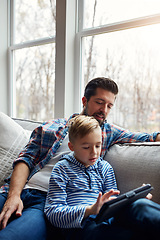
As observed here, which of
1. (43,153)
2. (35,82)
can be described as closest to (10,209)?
(43,153)

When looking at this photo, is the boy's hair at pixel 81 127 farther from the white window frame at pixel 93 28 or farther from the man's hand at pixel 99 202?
the white window frame at pixel 93 28

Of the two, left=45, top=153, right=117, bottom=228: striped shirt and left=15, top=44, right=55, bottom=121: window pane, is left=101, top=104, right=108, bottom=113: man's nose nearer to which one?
left=45, top=153, right=117, bottom=228: striped shirt

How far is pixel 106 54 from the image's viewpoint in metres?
2.12

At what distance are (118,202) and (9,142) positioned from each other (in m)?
1.07

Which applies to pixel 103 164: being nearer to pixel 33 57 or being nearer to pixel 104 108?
pixel 104 108

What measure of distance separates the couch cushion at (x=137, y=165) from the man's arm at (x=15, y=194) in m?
0.51

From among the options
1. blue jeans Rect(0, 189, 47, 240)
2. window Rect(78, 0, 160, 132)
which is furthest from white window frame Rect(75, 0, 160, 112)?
blue jeans Rect(0, 189, 47, 240)

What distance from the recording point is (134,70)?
193 centimetres

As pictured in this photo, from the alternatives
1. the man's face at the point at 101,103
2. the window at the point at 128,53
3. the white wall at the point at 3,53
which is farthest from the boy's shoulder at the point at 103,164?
the white wall at the point at 3,53

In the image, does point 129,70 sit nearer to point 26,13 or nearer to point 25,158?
point 25,158

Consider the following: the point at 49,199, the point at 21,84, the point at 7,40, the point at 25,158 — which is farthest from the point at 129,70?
the point at 7,40

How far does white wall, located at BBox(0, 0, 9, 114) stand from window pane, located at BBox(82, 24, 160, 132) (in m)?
1.47

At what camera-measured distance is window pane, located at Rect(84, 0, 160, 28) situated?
6.13 ft

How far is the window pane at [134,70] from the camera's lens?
183cm
